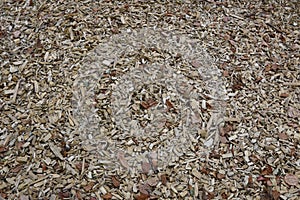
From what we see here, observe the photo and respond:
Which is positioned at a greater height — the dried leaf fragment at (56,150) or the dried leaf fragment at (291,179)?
the dried leaf fragment at (56,150)

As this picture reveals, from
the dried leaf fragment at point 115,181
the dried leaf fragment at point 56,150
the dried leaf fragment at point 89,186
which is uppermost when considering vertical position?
the dried leaf fragment at point 56,150

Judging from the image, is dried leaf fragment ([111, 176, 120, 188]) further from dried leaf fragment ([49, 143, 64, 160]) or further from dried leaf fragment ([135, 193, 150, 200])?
dried leaf fragment ([49, 143, 64, 160])

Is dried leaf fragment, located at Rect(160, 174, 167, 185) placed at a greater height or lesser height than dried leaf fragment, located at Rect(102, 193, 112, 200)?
greater

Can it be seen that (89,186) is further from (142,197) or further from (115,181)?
(142,197)

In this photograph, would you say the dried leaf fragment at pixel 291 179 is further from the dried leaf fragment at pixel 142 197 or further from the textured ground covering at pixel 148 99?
the dried leaf fragment at pixel 142 197

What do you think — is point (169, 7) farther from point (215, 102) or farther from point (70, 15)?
point (215, 102)

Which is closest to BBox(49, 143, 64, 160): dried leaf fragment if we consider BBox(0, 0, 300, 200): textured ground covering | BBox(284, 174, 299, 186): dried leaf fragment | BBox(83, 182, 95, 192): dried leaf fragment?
BBox(0, 0, 300, 200): textured ground covering

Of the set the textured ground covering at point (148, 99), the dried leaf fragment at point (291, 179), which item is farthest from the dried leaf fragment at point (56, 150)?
the dried leaf fragment at point (291, 179)

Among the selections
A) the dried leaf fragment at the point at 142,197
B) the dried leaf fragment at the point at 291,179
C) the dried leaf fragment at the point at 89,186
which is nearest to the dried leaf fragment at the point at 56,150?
the dried leaf fragment at the point at 89,186

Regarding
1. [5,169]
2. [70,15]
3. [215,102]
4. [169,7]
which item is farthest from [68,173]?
[169,7]

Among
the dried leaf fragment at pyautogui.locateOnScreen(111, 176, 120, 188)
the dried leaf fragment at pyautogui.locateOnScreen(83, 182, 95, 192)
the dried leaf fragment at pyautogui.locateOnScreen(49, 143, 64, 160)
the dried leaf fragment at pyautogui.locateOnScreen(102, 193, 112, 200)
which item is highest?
the dried leaf fragment at pyautogui.locateOnScreen(49, 143, 64, 160)
